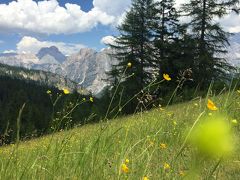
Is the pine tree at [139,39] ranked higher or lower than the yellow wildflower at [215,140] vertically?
higher

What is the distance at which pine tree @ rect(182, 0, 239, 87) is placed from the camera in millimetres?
29219

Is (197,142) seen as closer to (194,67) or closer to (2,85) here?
(194,67)

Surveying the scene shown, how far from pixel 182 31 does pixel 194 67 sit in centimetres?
426

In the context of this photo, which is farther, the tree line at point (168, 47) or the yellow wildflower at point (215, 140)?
the tree line at point (168, 47)

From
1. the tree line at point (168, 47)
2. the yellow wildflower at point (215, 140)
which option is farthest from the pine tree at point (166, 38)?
the yellow wildflower at point (215, 140)

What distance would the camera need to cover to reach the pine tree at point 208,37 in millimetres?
29219

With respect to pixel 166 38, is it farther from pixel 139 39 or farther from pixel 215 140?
pixel 215 140

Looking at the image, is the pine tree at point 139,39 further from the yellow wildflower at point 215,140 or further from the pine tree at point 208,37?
the yellow wildflower at point 215,140

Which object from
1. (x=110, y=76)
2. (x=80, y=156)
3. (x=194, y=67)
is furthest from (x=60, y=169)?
(x=110, y=76)

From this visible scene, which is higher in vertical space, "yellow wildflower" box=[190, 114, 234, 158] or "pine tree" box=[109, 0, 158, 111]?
"pine tree" box=[109, 0, 158, 111]

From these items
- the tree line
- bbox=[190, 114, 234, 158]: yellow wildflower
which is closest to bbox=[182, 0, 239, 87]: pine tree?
the tree line

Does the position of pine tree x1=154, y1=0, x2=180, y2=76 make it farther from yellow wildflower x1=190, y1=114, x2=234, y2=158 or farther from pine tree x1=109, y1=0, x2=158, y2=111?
yellow wildflower x1=190, y1=114, x2=234, y2=158

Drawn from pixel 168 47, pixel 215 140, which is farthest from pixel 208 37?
pixel 215 140

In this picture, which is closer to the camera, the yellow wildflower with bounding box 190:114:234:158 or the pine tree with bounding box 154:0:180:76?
the yellow wildflower with bounding box 190:114:234:158
